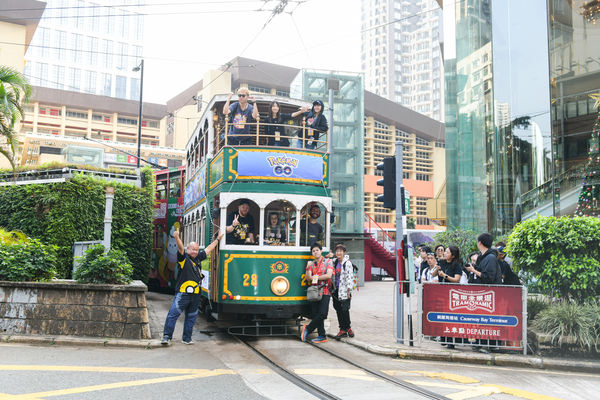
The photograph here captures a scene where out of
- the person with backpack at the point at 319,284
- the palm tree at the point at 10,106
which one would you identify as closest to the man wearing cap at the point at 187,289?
the person with backpack at the point at 319,284

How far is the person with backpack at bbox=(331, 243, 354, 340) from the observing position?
33.6 ft

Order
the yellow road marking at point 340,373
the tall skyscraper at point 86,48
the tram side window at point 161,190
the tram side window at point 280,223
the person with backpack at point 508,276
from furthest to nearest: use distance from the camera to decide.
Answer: the tall skyscraper at point 86,48 → the tram side window at point 161,190 → the tram side window at point 280,223 → the person with backpack at point 508,276 → the yellow road marking at point 340,373

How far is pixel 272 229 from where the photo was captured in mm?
10430

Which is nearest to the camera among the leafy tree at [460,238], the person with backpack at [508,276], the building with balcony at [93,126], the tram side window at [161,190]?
the person with backpack at [508,276]

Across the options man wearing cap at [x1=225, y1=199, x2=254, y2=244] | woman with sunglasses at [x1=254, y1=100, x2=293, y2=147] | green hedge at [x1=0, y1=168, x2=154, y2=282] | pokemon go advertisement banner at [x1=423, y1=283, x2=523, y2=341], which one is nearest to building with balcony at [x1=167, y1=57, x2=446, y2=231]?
green hedge at [x1=0, y1=168, x2=154, y2=282]

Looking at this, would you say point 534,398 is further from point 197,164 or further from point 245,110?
point 197,164

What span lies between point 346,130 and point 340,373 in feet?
70.3

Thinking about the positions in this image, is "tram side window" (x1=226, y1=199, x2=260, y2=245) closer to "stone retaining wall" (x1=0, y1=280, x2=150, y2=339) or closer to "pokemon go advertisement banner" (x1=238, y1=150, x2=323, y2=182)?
"pokemon go advertisement banner" (x1=238, y1=150, x2=323, y2=182)

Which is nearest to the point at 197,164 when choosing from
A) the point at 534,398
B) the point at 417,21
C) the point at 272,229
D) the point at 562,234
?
the point at 272,229

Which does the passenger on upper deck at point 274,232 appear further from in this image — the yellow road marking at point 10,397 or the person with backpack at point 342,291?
the yellow road marking at point 10,397

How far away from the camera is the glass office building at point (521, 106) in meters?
16.2

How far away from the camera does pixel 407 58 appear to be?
12406cm

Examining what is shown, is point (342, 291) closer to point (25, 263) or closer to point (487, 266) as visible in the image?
point (487, 266)

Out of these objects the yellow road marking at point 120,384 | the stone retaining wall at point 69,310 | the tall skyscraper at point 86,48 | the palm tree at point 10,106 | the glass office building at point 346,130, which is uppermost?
the tall skyscraper at point 86,48
